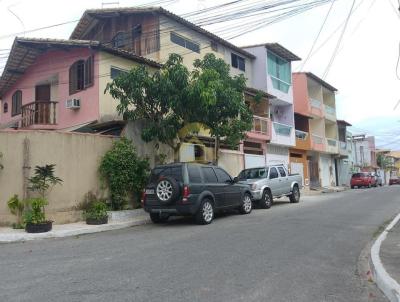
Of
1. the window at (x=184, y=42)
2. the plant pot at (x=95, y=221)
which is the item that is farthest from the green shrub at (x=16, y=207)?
the window at (x=184, y=42)

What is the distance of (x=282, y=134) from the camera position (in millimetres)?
32125

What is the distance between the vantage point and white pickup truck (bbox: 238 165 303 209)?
18703 mm

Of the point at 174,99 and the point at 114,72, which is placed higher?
the point at 114,72

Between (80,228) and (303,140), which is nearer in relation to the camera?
(80,228)

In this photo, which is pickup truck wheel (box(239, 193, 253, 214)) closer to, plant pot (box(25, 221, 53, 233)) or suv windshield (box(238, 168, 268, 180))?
suv windshield (box(238, 168, 268, 180))

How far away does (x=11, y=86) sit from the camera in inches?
949

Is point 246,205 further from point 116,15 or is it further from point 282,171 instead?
point 116,15

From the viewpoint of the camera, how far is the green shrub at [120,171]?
49.2ft

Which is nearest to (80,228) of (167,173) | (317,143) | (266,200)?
(167,173)

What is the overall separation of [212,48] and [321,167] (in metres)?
21.4

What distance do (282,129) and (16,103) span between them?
17.9m

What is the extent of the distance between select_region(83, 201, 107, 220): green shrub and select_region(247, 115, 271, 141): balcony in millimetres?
15009

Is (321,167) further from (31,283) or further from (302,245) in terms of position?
(31,283)

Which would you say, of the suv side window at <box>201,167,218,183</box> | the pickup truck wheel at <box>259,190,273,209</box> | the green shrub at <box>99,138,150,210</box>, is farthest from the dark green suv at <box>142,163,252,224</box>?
the pickup truck wheel at <box>259,190,273,209</box>
